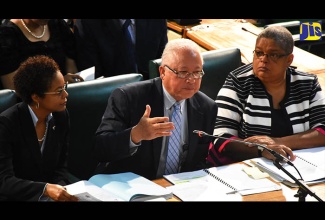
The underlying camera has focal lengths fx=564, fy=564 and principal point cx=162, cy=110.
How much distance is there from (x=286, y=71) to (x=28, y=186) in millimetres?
1568

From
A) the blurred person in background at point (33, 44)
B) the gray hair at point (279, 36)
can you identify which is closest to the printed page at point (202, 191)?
the gray hair at point (279, 36)

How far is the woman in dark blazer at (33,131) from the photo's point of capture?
2.43m

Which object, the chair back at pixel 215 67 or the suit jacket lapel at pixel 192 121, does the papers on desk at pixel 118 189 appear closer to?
the suit jacket lapel at pixel 192 121

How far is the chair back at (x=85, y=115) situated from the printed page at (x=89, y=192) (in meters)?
0.64

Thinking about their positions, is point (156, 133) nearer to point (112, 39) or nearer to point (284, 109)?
point (284, 109)

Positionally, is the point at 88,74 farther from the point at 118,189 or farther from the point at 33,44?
the point at 118,189

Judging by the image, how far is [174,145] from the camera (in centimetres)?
A: 274

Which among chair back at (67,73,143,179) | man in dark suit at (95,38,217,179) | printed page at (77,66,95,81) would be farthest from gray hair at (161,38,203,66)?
printed page at (77,66,95,81)

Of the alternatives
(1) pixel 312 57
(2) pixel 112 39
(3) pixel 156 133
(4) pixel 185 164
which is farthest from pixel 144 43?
(3) pixel 156 133

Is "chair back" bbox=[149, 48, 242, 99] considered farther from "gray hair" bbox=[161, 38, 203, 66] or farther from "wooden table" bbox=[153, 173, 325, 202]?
"wooden table" bbox=[153, 173, 325, 202]

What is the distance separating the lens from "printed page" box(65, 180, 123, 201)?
2215 mm

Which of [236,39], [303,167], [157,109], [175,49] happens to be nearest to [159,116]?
[157,109]

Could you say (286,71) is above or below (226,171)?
above

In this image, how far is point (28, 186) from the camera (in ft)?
7.78
